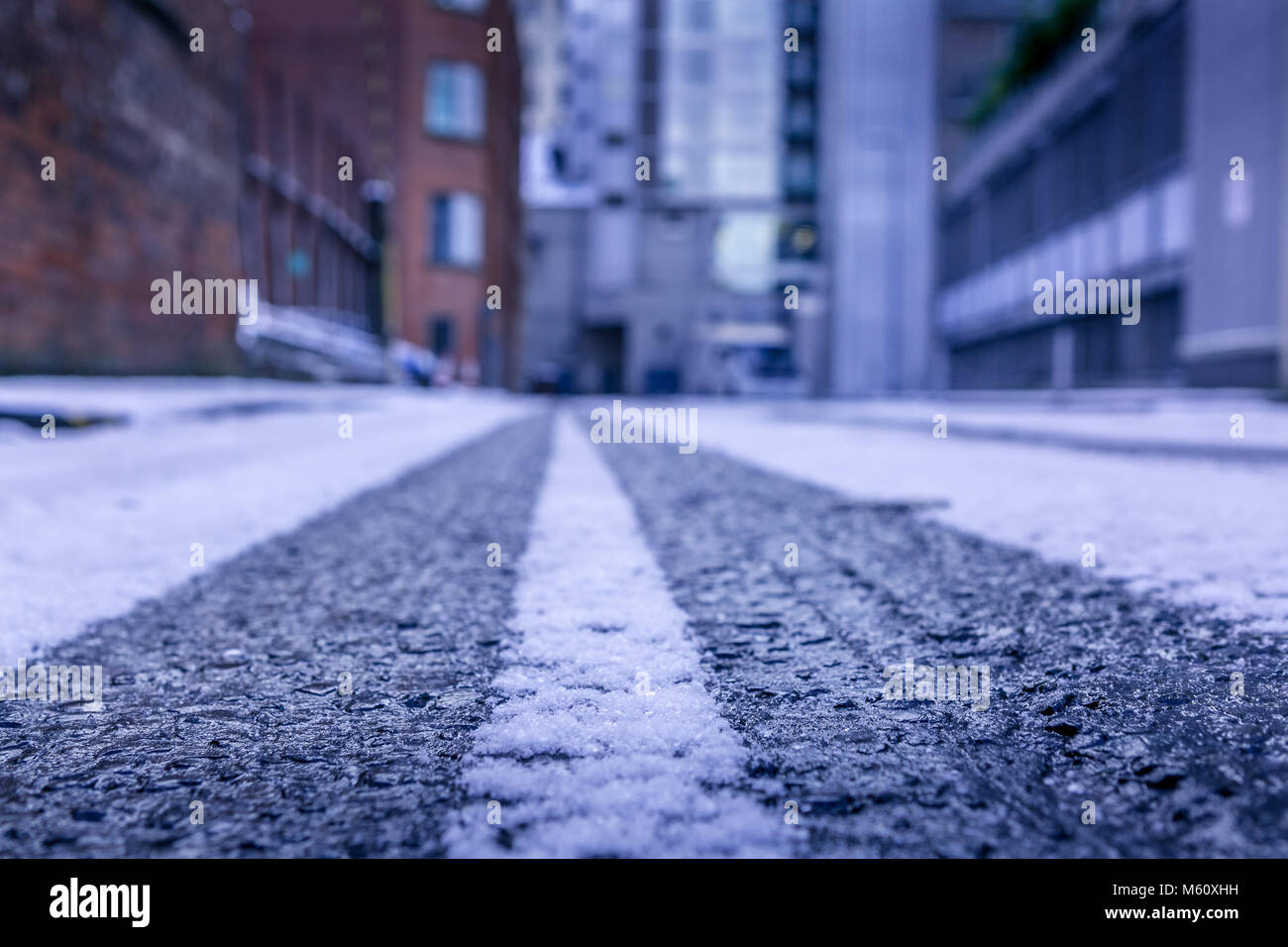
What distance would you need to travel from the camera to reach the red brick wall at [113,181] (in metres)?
10.5

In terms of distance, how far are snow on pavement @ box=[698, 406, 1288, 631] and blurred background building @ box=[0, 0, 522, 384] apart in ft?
28.4

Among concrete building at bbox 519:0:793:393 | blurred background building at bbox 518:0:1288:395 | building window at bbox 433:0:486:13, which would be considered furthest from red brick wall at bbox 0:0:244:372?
concrete building at bbox 519:0:793:393

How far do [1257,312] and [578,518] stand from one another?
1458cm

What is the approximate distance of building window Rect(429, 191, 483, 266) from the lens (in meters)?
36.4

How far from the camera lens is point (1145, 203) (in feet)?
63.8

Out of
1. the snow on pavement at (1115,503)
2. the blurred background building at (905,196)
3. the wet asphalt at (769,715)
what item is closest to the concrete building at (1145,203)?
the blurred background building at (905,196)

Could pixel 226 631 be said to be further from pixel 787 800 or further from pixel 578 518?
pixel 578 518

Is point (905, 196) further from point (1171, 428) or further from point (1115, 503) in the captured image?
point (1115, 503)

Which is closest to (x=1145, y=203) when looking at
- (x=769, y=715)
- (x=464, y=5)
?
(x=769, y=715)

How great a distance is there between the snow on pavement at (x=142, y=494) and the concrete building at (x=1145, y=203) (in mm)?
12404

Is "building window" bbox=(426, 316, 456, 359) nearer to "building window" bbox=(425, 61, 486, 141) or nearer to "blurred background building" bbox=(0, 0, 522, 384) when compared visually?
"blurred background building" bbox=(0, 0, 522, 384)

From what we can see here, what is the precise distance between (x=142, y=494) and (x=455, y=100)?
35691 mm

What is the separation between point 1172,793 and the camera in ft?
3.87

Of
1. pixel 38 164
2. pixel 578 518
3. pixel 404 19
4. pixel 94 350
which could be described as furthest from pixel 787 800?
pixel 404 19
